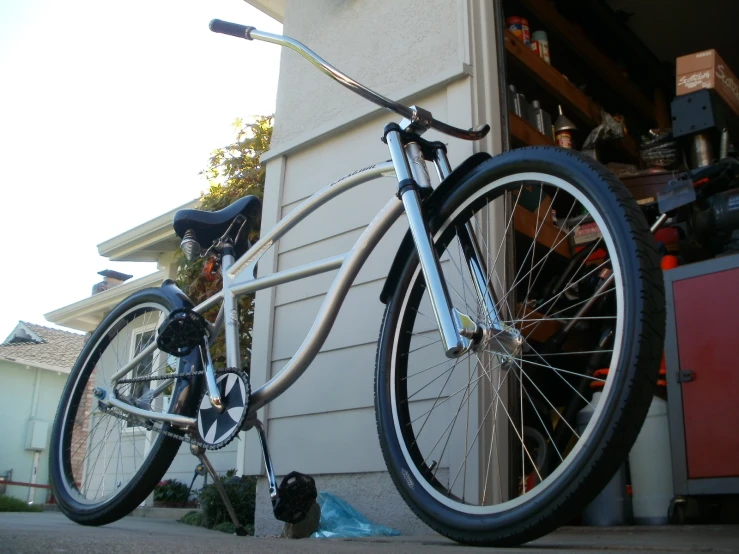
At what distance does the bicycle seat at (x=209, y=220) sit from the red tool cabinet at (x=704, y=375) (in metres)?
1.63


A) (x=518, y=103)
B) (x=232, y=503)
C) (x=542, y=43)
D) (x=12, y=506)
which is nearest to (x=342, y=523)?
(x=232, y=503)

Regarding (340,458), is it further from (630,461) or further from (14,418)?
(14,418)

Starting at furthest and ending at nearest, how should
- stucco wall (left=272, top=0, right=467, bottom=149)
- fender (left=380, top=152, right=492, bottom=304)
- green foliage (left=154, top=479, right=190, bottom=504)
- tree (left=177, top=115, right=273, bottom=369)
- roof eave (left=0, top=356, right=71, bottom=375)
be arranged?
roof eave (left=0, top=356, right=71, bottom=375) → green foliage (left=154, top=479, right=190, bottom=504) → tree (left=177, top=115, right=273, bottom=369) → stucco wall (left=272, top=0, right=467, bottom=149) → fender (left=380, top=152, right=492, bottom=304)

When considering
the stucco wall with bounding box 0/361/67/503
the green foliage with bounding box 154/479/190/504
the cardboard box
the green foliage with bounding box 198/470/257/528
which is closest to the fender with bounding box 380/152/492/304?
the cardboard box

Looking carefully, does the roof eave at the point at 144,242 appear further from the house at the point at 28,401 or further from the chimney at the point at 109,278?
the house at the point at 28,401

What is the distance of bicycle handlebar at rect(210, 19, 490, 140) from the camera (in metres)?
1.91

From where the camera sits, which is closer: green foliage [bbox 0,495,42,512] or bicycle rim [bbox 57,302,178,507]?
bicycle rim [bbox 57,302,178,507]

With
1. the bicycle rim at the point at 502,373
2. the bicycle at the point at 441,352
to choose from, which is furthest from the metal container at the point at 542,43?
the bicycle at the point at 441,352

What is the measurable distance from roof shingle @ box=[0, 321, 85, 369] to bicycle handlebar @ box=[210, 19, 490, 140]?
51.7ft

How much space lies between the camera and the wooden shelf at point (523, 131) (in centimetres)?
319

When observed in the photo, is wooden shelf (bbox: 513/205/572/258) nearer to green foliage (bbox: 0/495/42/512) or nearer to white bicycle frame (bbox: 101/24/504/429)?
white bicycle frame (bbox: 101/24/504/429)

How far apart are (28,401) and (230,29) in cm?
1718

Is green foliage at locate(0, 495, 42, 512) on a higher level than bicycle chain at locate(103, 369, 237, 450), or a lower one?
lower

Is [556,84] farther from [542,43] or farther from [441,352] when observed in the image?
[441,352]
